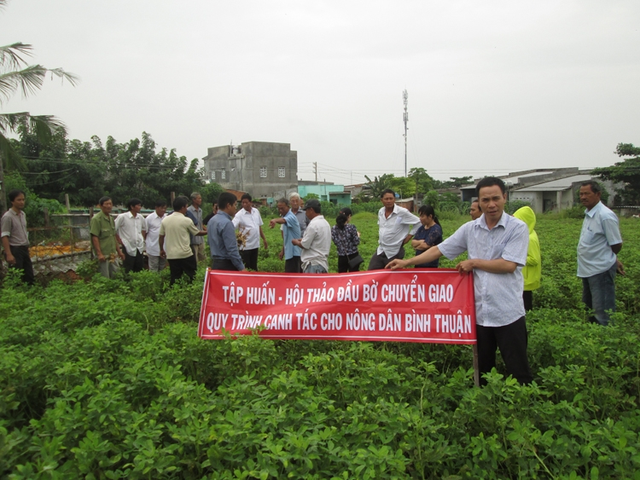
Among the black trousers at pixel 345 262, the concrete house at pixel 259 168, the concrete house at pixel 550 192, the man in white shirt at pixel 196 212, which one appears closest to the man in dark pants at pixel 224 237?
the black trousers at pixel 345 262

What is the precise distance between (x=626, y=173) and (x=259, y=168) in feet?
122

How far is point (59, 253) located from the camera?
10430mm

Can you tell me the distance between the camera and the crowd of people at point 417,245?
3.62m

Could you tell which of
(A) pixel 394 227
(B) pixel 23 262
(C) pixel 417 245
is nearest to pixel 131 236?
(B) pixel 23 262

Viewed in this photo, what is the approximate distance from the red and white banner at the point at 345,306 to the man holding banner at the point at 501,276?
24 cm

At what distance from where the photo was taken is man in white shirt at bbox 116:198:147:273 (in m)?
9.27

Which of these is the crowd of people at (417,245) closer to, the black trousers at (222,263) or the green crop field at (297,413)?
the black trousers at (222,263)

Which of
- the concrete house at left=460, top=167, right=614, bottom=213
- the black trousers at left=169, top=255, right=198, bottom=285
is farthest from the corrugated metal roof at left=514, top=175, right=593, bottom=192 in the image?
the black trousers at left=169, top=255, right=198, bottom=285

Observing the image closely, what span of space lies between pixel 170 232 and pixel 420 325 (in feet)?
15.9

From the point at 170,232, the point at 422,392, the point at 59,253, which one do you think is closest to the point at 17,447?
the point at 422,392

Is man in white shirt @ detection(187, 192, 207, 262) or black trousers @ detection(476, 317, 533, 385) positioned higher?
man in white shirt @ detection(187, 192, 207, 262)

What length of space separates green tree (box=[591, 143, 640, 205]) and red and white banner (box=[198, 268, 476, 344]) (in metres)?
38.8

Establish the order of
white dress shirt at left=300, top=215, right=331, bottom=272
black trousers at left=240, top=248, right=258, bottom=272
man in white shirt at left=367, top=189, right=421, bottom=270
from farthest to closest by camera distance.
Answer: black trousers at left=240, top=248, right=258, bottom=272
man in white shirt at left=367, top=189, right=421, bottom=270
white dress shirt at left=300, top=215, right=331, bottom=272

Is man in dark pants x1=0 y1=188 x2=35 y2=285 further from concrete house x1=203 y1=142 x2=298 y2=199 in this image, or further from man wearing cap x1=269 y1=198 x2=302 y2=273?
concrete house x1=203 y1=142 x2=298 y2=199
